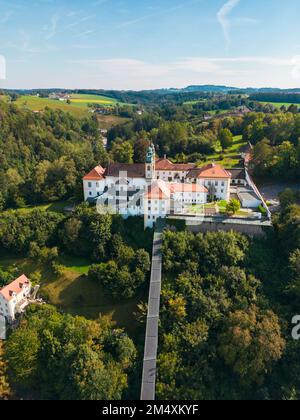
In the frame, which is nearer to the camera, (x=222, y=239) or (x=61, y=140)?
(x=222, y=239)

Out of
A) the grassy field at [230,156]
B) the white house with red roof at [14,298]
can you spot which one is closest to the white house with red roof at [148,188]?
the grassy field at [230,156]

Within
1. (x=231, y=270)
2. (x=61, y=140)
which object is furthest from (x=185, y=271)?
(x=61, y=140)

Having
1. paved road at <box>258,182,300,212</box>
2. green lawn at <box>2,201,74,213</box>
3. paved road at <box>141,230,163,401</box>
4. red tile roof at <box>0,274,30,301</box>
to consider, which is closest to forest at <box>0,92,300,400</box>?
paved road at <box>141,230,163,401</box>

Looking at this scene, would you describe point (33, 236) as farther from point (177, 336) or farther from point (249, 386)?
point (249, 386)

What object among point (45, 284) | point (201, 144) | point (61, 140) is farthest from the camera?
point (61, 140)

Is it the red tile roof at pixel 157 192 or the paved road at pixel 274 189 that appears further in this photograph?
the paved road at pixel 274 189

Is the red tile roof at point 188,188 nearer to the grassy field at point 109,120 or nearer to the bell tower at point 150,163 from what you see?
the bell tower at point 150,163

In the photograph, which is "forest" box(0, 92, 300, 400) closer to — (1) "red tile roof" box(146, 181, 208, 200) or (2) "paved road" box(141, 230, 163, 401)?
(2) "paved road" box(141, 230, 163, 401)
